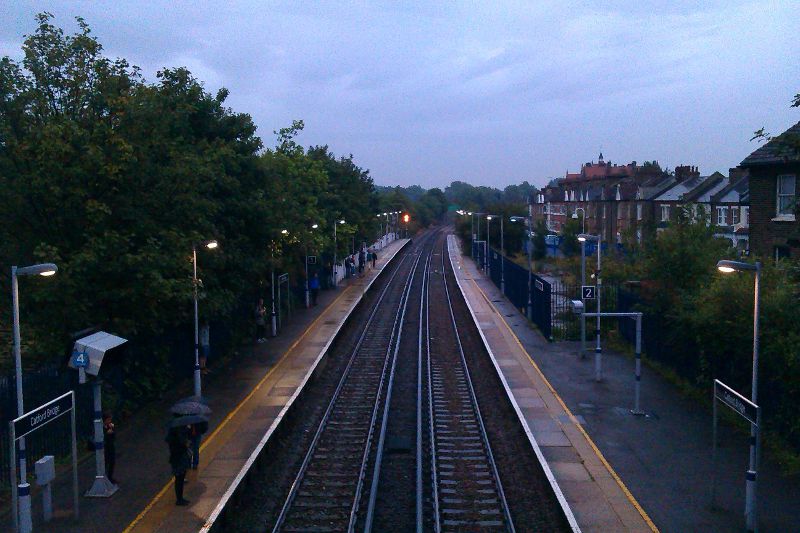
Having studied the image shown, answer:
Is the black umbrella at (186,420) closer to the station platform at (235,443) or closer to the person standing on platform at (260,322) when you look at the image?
the station platform at (235,443)

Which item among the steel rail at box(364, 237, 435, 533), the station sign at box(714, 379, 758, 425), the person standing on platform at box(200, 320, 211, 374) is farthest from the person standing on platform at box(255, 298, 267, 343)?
the station sign at box(714, 379, 758, 425)

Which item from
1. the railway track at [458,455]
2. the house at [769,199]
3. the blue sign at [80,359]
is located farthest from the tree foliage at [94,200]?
the house at [769,199]

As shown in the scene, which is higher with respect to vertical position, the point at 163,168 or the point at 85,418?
the point at 163,168

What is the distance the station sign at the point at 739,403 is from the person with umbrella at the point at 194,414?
8597mm

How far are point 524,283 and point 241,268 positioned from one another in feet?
53.7

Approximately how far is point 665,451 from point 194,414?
30.1ft

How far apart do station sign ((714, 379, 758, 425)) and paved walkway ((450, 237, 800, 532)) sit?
5.67 ft

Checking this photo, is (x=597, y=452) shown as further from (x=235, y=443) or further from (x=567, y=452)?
(x=235, y=443)

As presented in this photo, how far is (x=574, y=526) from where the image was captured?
1104 cm

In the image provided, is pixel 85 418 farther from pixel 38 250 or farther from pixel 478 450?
pixel 478 450

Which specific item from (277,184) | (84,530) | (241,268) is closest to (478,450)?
(84,530)

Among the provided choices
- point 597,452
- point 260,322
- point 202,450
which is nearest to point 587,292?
point 597,452

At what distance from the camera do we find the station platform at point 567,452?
38.4 feet

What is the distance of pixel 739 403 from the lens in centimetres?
1130
